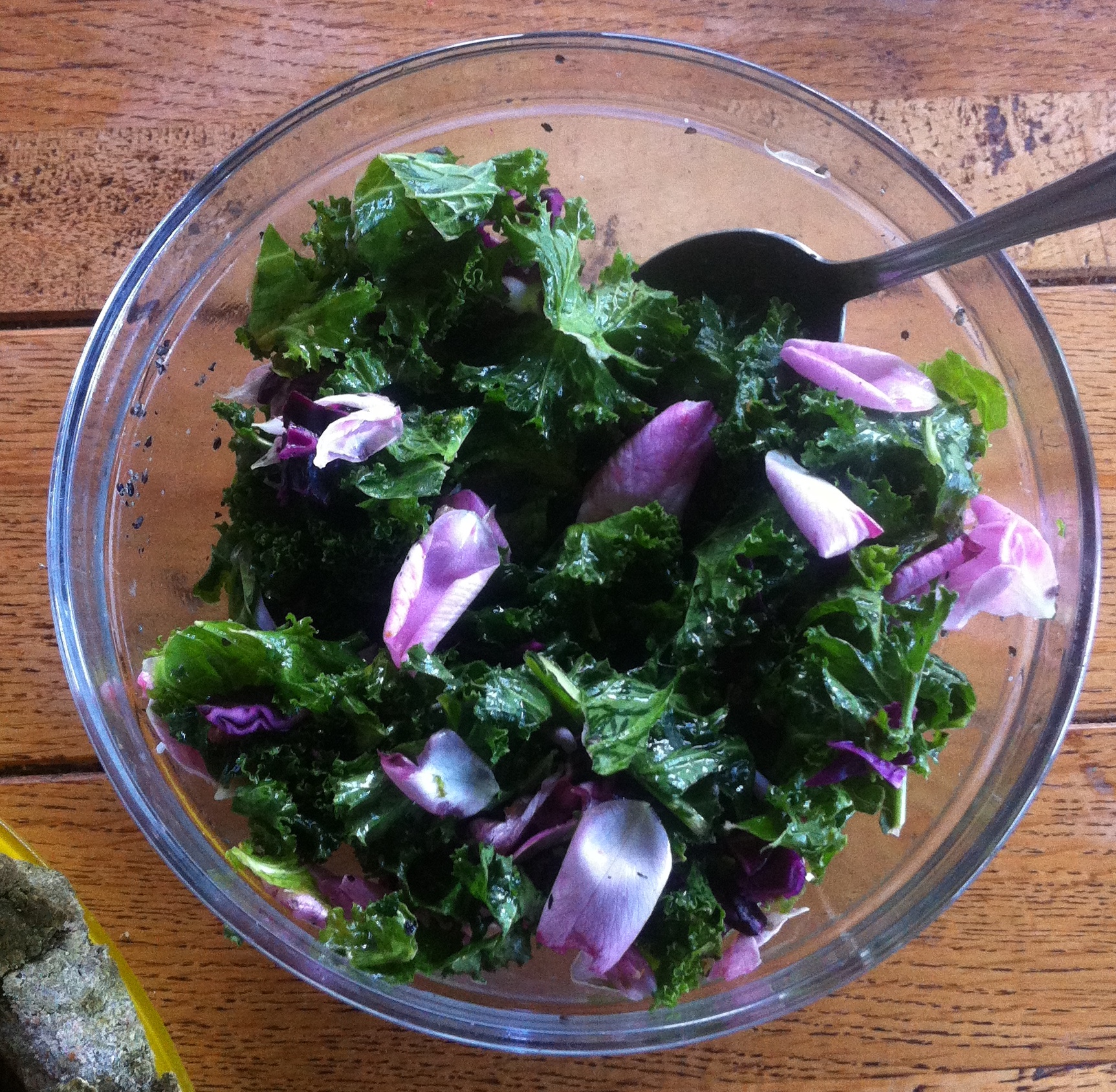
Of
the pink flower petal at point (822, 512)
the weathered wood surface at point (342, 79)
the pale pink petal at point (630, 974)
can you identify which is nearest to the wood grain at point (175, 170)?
the weathered wood surface at point (342, 79)

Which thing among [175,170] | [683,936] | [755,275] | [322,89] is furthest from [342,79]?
[683,936]

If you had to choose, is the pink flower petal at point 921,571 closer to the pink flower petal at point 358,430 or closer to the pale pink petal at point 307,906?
the pink flower petal at point 358,430

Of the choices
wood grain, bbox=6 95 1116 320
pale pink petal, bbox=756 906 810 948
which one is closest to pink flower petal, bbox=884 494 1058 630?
pale pink petal, bbox=756 906 810 948

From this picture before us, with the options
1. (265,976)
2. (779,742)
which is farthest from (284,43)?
(265,976)

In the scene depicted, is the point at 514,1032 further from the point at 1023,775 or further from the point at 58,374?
the point at 58,374

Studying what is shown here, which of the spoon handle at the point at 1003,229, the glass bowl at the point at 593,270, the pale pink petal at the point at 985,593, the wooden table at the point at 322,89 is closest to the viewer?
the spoon handle at the point at 1003,229

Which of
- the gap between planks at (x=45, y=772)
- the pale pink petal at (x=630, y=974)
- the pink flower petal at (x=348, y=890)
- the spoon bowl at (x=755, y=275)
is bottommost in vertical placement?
the gap between planks at (x=45, y=772)

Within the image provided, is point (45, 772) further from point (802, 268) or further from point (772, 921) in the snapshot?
point (802, 268)
